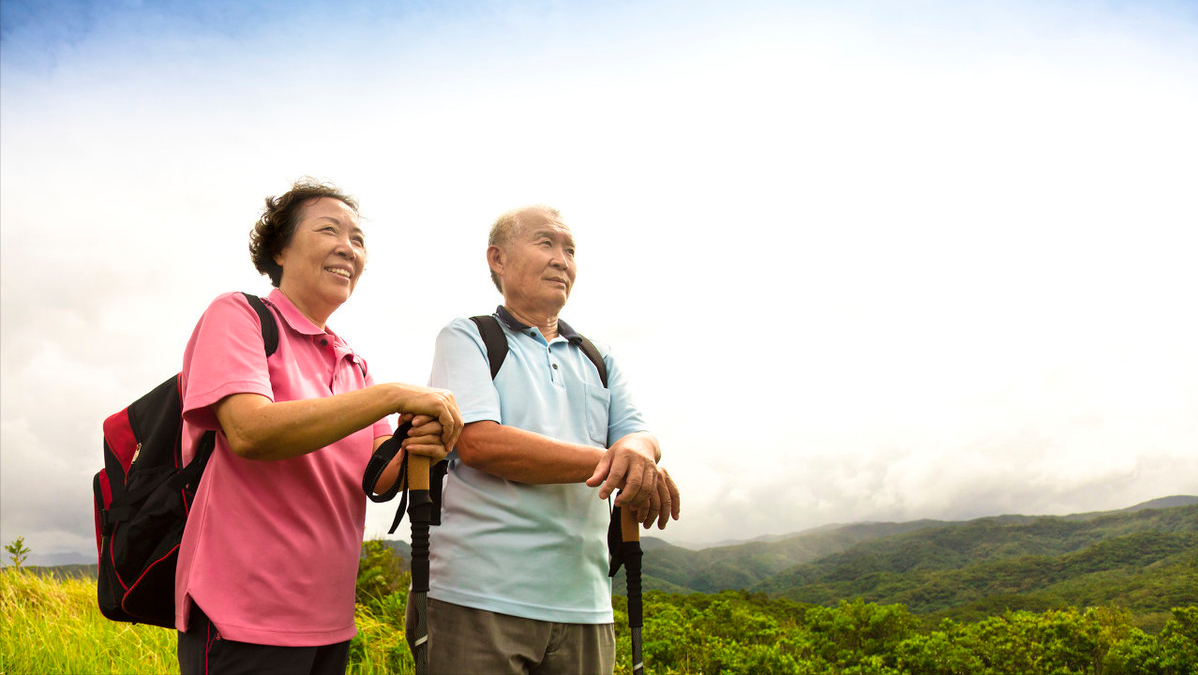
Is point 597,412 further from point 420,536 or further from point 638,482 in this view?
point 420,536

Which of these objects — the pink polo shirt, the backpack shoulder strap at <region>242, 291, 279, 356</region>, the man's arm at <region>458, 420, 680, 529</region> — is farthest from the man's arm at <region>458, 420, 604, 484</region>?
the backpack shoulder strap at <region>242, 291, 279, 356</region>

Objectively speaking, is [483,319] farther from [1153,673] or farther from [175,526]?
[1153,673]

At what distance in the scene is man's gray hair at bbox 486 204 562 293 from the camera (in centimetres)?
319

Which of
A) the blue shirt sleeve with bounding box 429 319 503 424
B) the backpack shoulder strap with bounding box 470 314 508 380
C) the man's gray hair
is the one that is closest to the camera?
the blue shirt sleeve with bounding box 429 319 503 424

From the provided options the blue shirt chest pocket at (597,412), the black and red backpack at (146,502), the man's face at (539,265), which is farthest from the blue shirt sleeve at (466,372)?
the black and red backpack at (146,502)

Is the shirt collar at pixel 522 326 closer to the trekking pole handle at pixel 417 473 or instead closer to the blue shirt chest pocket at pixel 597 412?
the blue shirt chest pocket at pixel 597 412

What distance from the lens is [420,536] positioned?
2.33 m

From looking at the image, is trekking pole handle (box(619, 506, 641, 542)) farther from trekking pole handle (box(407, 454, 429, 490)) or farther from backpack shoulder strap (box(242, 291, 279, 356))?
backpack shoulder strap (box(242, 291, 279, 356))

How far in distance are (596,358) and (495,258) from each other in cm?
65

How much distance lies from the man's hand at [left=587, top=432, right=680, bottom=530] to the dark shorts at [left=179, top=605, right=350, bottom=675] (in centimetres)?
102

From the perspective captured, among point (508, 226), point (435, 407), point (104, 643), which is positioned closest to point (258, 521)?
point (435, 407)

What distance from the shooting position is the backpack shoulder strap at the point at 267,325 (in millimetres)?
2303

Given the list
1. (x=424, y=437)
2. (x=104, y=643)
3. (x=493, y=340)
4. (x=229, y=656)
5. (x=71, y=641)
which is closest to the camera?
(x=229, y=656)

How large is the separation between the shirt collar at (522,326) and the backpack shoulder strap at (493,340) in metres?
0.08
